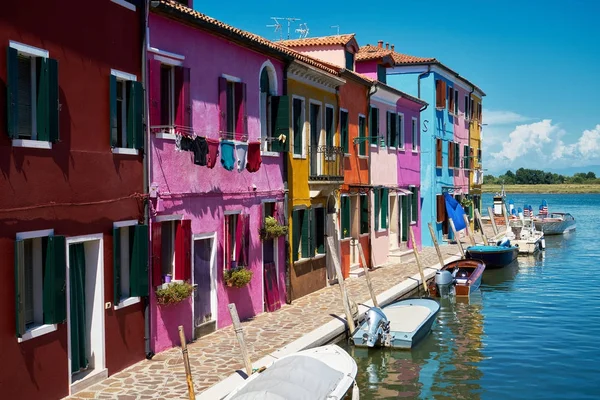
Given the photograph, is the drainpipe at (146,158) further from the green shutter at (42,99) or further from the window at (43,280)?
the green shutter at (42,99)

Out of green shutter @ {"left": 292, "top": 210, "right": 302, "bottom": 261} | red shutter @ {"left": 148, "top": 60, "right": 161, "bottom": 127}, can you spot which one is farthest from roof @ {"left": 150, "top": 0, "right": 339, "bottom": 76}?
green shutter @ {"left": 292, "top": 210, "right": 302, "bottom": 261}

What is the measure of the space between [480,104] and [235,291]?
38.7m

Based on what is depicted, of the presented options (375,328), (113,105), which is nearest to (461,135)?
(375,328)

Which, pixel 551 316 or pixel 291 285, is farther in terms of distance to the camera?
pixel 551 316

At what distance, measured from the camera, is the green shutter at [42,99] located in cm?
1001

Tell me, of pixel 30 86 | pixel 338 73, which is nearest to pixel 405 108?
pixel 338 73

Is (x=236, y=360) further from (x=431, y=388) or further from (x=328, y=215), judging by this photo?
(x=328, y=215)

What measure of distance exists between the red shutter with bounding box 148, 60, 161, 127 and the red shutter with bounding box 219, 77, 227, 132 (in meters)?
Result: 2.50

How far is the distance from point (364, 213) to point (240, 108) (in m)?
10.5

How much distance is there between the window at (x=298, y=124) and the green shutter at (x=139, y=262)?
8120mm

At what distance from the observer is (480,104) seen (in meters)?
51.2

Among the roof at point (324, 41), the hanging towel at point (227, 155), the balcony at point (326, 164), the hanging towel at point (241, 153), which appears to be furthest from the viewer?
the roof at point (324, 41)

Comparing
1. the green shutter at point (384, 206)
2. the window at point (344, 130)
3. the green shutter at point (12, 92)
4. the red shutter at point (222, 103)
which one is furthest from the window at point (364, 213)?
the green shutter at point (12, 92)

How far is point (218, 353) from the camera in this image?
→ 45.2 feet
